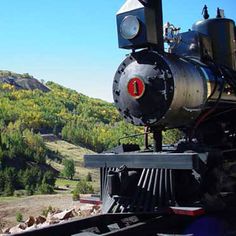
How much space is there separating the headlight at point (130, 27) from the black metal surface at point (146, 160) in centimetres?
159

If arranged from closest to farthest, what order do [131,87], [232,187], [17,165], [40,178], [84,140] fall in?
[131,87] < [232,187] < [40,178] < [17,165] < [84,140]

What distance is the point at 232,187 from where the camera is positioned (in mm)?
6363

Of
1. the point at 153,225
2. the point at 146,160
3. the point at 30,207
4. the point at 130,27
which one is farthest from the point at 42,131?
the point at 153,225

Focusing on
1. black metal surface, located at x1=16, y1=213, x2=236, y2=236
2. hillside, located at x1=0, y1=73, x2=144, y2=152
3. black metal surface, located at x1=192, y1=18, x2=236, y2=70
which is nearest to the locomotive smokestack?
black metal surface, located at x1=192, y1=18, x2=236, y2=70

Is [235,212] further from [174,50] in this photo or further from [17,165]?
[17,165]

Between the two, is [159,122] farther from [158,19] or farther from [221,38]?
[221,38]

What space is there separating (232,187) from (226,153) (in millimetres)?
489

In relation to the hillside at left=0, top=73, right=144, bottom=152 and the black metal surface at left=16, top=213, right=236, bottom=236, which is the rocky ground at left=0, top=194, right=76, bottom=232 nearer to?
the black metal surface at left=16, top=213, right=236, bottom=236

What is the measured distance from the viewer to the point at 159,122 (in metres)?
5.87

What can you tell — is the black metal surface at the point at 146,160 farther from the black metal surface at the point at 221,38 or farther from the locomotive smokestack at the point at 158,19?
the black metal surface at the point at 221,38

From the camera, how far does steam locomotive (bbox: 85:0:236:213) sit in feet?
18.5

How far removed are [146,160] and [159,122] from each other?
1.75ft

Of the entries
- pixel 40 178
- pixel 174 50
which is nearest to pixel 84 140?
pixel 40 178

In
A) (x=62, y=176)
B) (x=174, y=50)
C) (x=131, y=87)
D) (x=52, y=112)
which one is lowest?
(x=62, y=176)
